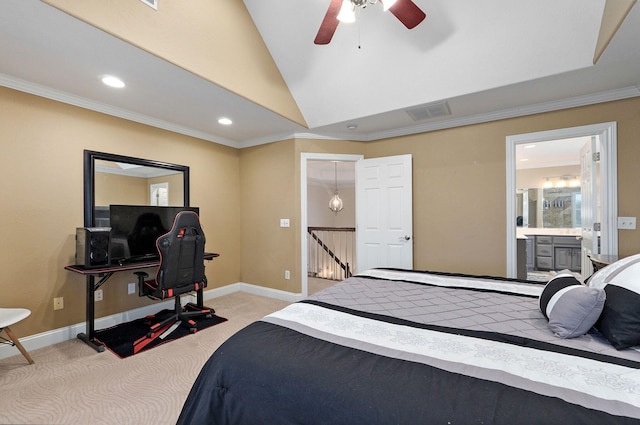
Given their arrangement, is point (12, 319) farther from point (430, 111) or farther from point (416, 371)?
point (430, 111)

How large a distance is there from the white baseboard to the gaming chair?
1.33ft

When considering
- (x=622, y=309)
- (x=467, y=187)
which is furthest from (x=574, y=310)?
(x=467, y=187)

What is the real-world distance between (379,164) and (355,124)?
0.65 metres

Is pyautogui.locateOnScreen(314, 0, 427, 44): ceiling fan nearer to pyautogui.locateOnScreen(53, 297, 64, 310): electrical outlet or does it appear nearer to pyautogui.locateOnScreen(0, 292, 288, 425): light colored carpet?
pyautogui.locateOnScreen(0, 292, 288, 425): light colored carpet

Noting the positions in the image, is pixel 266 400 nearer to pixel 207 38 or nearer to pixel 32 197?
pixel 207 38

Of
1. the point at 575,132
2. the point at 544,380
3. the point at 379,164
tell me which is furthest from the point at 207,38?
the point at 575,132

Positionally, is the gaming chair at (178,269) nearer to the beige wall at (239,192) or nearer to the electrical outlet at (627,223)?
the beige wall at (239,192)

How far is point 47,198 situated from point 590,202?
18.0 feet

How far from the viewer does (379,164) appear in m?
3.94

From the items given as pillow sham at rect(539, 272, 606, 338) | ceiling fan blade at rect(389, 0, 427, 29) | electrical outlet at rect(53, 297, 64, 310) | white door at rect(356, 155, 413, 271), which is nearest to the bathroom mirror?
white door at rect(356, 155, 413, 271)

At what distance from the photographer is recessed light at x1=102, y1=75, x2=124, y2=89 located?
2469 mm

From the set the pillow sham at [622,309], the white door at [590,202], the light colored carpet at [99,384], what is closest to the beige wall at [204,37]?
the light colored carpet at [99,384]

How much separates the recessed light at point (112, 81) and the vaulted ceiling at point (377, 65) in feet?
0.25

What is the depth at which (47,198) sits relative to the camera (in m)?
2.71
